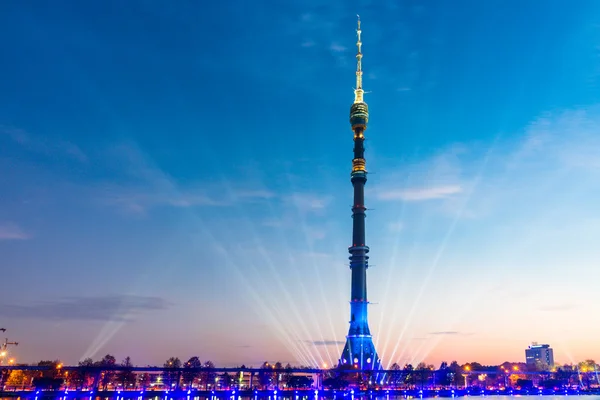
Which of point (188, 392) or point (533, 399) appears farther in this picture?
point (533, 399)

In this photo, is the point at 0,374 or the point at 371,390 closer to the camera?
the point at 0,374

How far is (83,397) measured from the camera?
155 m

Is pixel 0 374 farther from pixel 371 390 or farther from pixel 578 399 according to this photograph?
pixel 578 399

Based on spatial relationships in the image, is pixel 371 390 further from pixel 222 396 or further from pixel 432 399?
pixel 222 396

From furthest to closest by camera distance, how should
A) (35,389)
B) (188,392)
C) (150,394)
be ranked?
(150,394) < (188,392) < (35,389)

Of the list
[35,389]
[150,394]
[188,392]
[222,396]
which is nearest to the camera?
[35,389]

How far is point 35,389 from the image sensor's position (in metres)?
151

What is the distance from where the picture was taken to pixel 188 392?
162 m

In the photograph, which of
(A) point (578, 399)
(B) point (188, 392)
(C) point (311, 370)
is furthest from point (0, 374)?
(A) point (578, 399)

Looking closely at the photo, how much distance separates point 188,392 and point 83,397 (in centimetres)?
3040

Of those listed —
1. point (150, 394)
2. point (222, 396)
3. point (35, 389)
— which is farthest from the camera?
point (222, 396)

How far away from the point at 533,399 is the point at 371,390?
5560 cm

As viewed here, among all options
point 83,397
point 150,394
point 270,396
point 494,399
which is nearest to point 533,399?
point 494,399

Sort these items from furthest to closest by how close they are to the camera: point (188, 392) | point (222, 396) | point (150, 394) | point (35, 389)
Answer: point (222, 396)
point (150, 394)
point (188, 392)
point (35, 389)
